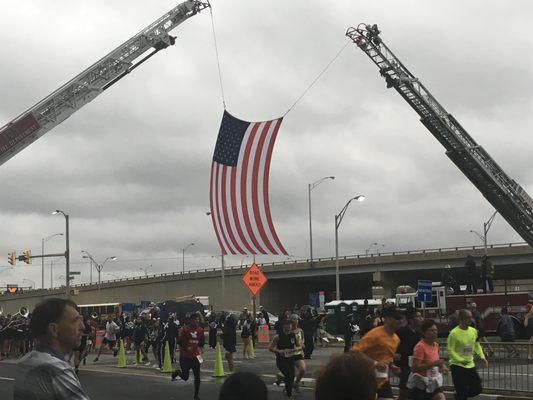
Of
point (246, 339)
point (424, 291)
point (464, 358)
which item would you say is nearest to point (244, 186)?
point (246, 339)

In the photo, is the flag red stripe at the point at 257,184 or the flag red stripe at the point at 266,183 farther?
the flag red stripe at the point at 257,184

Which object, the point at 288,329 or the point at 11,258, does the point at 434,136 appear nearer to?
the point at 288,329

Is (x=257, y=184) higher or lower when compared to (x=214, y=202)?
higher

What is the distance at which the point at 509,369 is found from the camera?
47.6ft

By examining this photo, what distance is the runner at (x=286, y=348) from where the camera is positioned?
1361 cm

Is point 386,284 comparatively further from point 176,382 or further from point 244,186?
point 176,382

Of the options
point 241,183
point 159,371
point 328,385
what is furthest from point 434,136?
point 328,385

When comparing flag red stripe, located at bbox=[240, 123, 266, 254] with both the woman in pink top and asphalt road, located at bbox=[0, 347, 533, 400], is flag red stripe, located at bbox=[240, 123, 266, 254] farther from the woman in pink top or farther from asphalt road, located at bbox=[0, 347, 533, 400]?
the woman in pink top

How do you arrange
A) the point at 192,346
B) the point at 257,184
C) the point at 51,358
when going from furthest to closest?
the point at 257,184, the point at 192,346, the point at 51,358

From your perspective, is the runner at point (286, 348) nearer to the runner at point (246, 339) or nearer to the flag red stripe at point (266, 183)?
the flag red stripe at point (266, 183)

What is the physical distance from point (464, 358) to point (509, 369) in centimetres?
504

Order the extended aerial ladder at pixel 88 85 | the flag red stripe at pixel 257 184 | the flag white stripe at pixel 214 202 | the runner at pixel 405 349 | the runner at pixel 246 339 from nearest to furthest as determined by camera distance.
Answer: the runner at pixel 405 349
the flag red stripe at pixel 257 184
the flag white stripe at pixel 214 202
the runner at pixel 246 339
the extended aerial ladder at pixel 88 85

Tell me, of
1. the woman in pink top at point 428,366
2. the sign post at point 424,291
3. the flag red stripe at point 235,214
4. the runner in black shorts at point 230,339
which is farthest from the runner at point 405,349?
the sign post at point 424,291

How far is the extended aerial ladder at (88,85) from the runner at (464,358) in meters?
26.6
